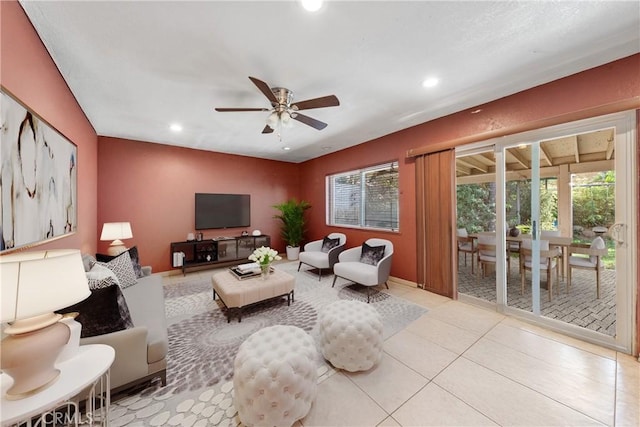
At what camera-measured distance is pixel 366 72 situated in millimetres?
2250

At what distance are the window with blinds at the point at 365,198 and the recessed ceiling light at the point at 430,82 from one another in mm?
1622

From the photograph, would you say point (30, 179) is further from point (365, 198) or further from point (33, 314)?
point (365, 198)

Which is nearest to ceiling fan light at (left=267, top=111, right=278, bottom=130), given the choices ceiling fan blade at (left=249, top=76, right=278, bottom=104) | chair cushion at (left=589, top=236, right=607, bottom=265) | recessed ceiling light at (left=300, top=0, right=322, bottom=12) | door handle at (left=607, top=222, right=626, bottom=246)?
Answer: ceiling fan blade at (left=249, top=76, right=278, bottom=104)

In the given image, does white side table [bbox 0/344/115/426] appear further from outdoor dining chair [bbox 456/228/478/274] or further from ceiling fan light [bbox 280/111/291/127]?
outdoor dining chair [bbox 456/228/478/274]

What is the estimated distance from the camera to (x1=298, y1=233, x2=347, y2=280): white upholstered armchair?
163 inches

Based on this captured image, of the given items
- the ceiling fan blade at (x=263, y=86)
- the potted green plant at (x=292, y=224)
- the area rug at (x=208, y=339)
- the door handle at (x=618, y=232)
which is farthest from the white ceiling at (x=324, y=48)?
the potted green plant at (x=292, y=224)

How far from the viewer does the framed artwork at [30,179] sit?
1.32 meters

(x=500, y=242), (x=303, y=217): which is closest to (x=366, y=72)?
(x=500, y=242)

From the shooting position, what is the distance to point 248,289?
2.62m

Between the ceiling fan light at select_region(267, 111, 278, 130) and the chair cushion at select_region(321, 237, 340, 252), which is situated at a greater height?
the ceiling fan light at select_region(267, 111, 278, 130)

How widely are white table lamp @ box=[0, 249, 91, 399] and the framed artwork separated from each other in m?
0.67

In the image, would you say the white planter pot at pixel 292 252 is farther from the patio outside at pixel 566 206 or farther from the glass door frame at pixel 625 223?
the glass door frame at pixel 625 223

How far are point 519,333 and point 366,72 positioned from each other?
10.1 feet

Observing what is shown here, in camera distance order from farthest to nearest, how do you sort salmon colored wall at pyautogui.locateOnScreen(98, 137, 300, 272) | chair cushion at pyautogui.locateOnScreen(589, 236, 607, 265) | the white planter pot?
the white planter pot, salmon colored wall at pyautogui.locateOnScreen(98, 137, 300, 272), chair cushion at pyautogui.locateOnScreen(589, 236, 607, 265)
